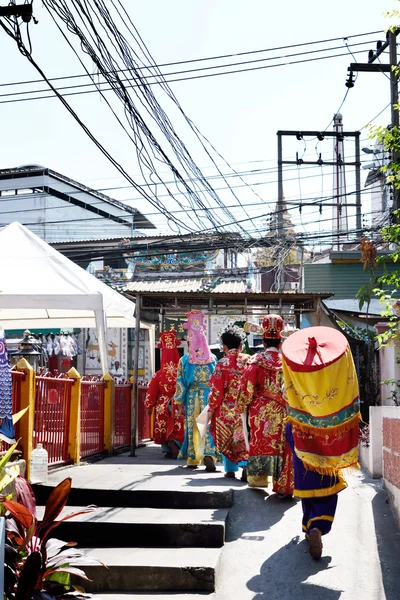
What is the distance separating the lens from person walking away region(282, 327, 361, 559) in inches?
233

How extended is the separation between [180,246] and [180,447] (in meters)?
12.0

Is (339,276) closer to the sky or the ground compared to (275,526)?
closer to the sky

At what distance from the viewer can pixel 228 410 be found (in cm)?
892

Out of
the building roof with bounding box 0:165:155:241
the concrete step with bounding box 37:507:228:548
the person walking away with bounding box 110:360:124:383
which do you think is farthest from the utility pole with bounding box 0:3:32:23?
the building roof with bounding box 0:165:155:241

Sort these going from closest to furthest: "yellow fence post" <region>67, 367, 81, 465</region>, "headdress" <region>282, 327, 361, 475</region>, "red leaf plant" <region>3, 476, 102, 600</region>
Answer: "red leaf plant" <region>3, 476, 102, 600</region> < "headdress" <region>282, 327, 361, 475</region> < "yellow fence post" <region>67, 367, 81, 465</region>

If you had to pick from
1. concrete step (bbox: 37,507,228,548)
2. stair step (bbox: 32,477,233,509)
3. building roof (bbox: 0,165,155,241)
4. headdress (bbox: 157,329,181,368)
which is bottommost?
concrete step (bbox: 37,507,228,548)

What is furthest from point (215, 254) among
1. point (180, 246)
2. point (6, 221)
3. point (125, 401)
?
point (6, 221)

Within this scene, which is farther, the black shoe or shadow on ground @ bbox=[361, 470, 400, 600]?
the black shoe

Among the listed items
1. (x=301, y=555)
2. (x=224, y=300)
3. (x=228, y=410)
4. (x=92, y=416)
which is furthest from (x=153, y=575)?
(x=224, y=300)

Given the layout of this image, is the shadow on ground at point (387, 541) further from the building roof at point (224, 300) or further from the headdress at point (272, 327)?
the building roof at point (224, 300)

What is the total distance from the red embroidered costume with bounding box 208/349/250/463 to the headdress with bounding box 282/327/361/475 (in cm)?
271

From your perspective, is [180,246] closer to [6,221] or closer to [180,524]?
[6,221]

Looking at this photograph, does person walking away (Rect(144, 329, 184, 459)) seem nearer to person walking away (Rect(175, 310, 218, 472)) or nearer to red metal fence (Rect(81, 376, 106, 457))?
red metal fence (Rect(81, 376, 106, 457))

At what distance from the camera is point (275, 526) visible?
→ 277 inches
